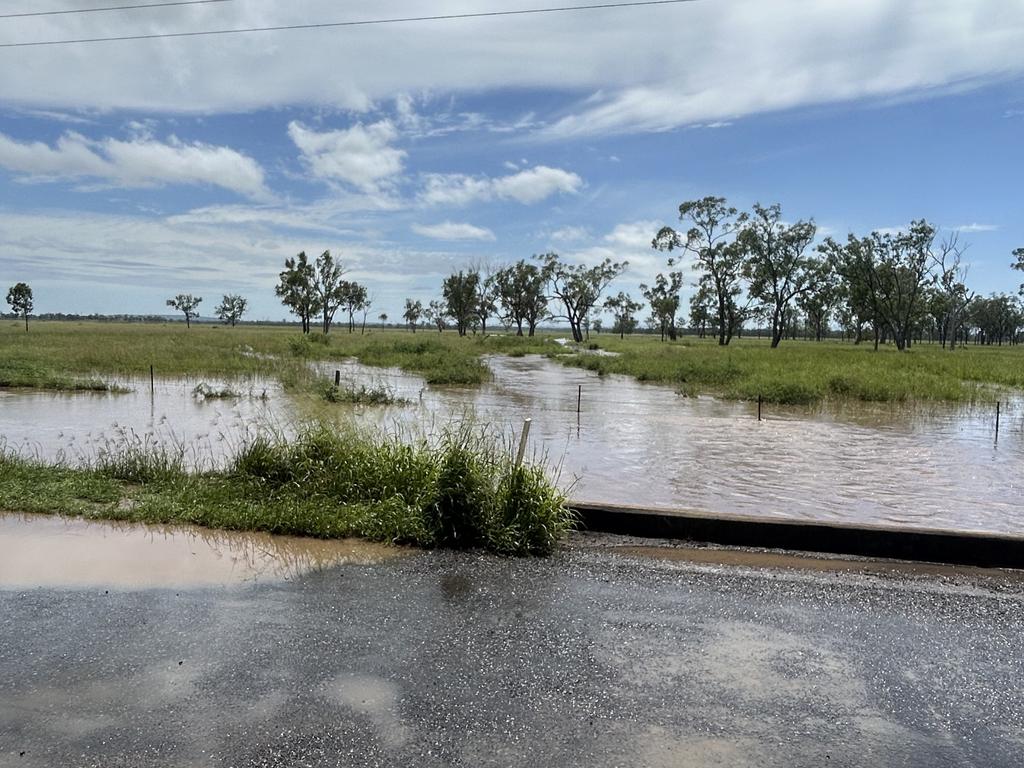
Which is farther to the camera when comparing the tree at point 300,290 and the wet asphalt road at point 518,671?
the tree at point 300,290

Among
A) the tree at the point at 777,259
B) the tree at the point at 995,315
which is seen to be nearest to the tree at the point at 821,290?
the tree at the point at 777,259

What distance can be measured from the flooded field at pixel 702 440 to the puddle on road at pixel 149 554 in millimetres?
2968

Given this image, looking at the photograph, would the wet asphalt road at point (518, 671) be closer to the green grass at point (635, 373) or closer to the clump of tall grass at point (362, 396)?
the clump of tall grass at point (362, 396)

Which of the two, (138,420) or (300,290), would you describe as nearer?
(138,420)

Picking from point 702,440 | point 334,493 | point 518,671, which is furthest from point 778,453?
point 518,671

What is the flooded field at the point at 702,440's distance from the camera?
938 cm

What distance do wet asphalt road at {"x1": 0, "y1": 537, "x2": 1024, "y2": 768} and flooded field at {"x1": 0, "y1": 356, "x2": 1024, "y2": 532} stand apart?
122 inches

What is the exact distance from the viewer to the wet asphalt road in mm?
3164

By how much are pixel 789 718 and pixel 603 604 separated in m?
1.57

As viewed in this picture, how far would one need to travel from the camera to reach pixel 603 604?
4.85m

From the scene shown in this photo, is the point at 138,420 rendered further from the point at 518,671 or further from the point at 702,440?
the point at 518,671

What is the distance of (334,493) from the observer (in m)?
7.23

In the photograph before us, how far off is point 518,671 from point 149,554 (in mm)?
3459

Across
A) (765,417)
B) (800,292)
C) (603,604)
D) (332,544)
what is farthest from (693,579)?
(800,292)
